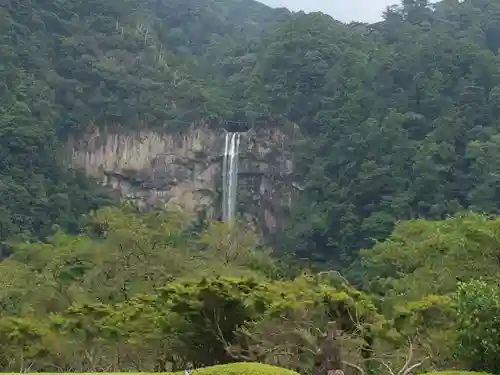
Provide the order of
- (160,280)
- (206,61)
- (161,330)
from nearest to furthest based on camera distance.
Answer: (161,330) < (160,280) < (206,61)

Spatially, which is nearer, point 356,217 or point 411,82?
point 356,217

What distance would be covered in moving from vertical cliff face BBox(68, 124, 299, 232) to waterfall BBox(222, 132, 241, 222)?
0.34 m

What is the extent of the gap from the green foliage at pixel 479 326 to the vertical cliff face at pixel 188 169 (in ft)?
116

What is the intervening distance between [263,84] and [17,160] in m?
17.7

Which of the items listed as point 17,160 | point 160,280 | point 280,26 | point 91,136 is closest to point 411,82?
point 280,26

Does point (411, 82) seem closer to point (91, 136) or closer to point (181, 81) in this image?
point (181, 81)

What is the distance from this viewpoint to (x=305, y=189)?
4484 cm

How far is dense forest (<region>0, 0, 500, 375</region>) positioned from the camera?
13.6 m

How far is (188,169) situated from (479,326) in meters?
36.9

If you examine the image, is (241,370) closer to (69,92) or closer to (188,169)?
(188,169)

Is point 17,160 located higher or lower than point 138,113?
lower

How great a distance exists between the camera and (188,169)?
4419 cm

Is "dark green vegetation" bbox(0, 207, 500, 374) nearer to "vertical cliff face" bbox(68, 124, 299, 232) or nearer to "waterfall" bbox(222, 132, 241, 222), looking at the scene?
"vertical cliff face" bbox(68, 124, 299, 232)

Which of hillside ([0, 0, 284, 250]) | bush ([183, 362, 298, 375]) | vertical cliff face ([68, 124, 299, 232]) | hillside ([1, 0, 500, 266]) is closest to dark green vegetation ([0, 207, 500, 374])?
bush ([183, 362, 298, 375])
